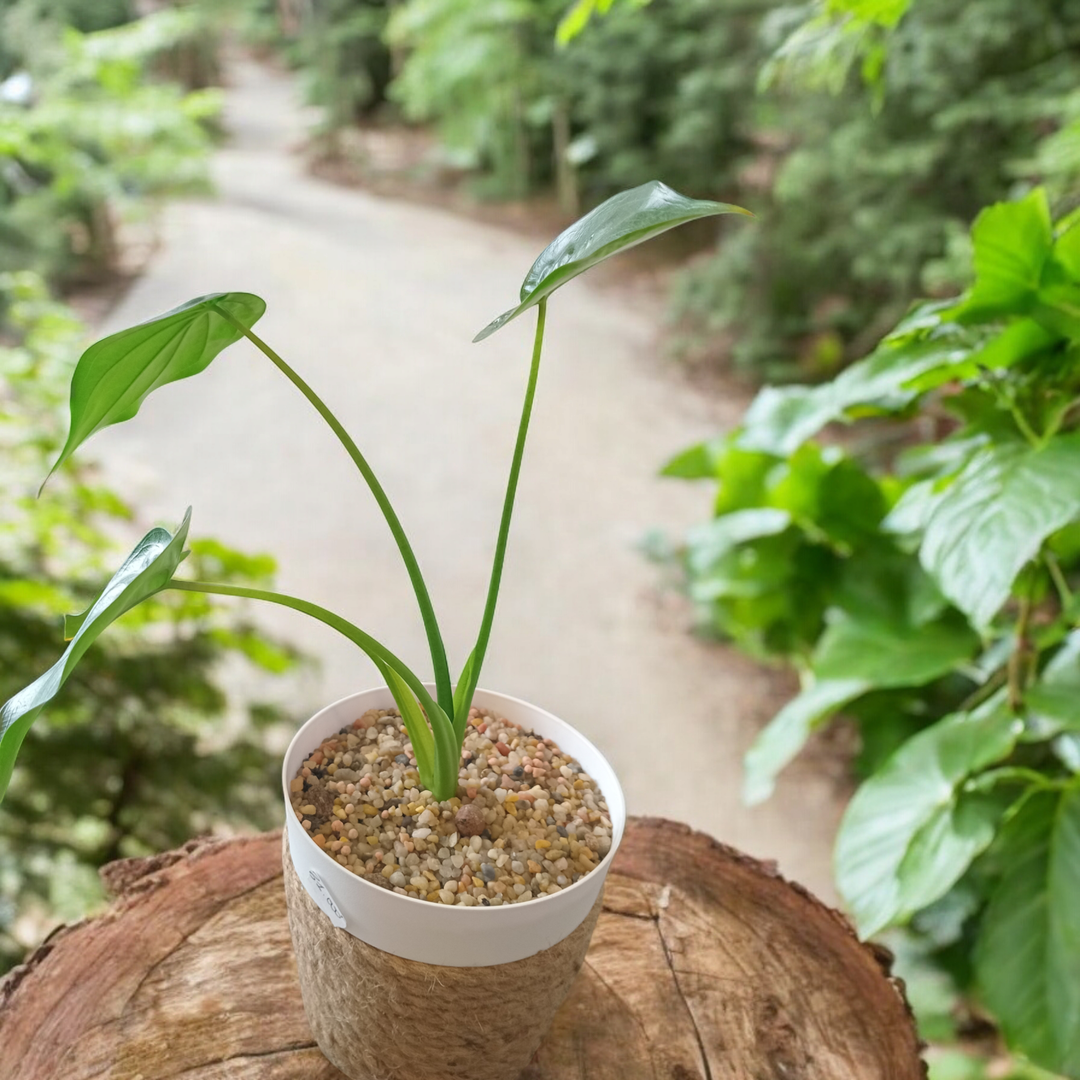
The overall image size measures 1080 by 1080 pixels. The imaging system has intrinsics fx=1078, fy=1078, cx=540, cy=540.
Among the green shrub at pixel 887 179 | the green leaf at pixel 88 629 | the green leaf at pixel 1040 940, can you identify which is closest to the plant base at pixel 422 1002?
the green leaf at pixel 88 629

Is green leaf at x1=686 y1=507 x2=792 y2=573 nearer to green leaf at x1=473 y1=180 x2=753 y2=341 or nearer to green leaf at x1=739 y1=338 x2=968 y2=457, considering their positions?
green leaf at x1=739 y1=338 x2=968 y2=457

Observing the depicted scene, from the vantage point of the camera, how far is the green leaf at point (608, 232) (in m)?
0.58

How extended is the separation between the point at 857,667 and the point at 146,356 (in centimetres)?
105

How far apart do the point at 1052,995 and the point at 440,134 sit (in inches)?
205

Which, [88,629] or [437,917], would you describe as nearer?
[88,629]

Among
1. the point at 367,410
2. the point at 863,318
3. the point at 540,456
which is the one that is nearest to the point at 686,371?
the point at 863,318

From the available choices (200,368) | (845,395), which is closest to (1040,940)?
(845,395)

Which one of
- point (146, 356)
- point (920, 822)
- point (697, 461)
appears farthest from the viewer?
point (697, 461)

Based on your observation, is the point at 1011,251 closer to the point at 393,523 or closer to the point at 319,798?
the point at 393,523

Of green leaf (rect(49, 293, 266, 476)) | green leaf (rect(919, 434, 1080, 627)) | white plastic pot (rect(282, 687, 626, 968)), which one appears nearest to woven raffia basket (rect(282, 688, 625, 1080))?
white plastic pot (rect(282, 687, 626, 968))

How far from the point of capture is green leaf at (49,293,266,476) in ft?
1.98

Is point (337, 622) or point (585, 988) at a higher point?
point (337, 622)

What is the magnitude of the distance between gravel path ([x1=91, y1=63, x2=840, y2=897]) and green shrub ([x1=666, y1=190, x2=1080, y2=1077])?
25.8 inches

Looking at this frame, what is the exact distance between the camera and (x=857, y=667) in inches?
55.9
